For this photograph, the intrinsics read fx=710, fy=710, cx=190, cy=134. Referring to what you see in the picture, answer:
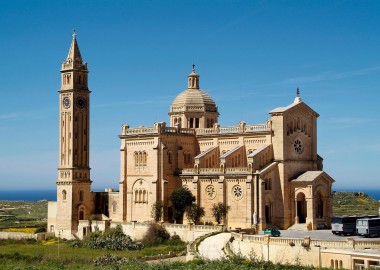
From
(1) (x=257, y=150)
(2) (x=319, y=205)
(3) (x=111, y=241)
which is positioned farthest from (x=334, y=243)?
(3) (x=111, y=241)

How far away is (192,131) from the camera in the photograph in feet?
242

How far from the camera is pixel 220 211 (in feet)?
213

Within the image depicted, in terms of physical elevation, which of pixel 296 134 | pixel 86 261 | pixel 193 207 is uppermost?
pixel 296 134

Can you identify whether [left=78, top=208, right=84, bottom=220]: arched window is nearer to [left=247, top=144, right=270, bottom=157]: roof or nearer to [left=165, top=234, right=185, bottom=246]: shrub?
[left=165, top=234, right=185, bottom=246]: shrub

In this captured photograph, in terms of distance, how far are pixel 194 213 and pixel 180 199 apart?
6.89 ft

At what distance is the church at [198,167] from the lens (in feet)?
211

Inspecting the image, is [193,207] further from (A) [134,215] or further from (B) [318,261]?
(B) [318,261]

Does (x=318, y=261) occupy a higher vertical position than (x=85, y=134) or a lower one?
lower

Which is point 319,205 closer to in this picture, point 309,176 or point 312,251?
point 309,176

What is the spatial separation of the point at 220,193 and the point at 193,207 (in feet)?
9.37

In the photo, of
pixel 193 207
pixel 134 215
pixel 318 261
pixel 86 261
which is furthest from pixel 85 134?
pixel 318 261

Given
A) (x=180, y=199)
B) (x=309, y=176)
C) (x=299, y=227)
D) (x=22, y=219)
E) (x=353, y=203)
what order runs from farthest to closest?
(x=353, y=203) < (x=22, y=219) < (x=180, y=199) < (x=309, y=176) < (x=299, y=227)

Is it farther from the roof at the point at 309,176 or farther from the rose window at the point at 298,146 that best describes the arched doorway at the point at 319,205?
the rose window at the point at 298,146

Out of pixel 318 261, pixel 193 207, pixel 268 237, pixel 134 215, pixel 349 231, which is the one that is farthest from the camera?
pixel 134 215
